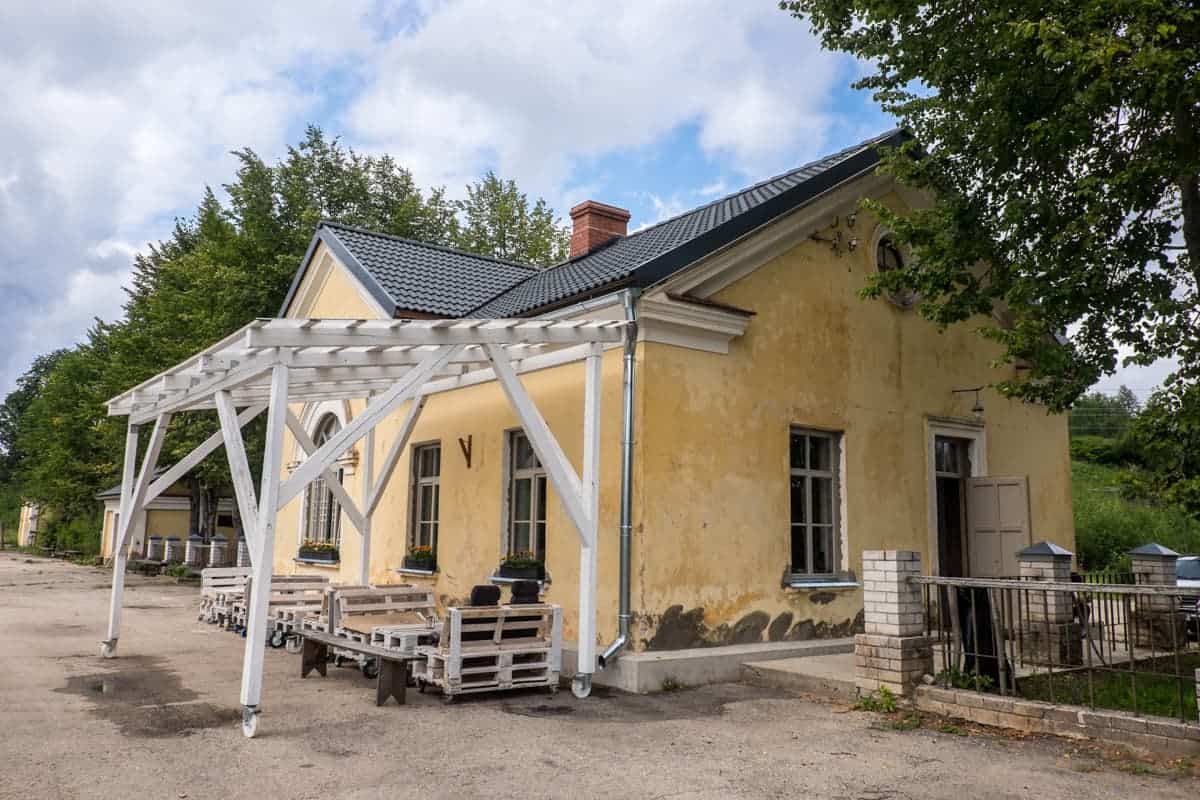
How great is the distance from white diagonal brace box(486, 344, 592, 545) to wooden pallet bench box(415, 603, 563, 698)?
2.96ft

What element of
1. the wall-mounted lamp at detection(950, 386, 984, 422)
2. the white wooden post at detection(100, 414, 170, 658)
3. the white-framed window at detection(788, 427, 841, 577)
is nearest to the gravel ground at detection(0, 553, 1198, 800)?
Result: the white wooden post at detection(100, 414, 170, 658)

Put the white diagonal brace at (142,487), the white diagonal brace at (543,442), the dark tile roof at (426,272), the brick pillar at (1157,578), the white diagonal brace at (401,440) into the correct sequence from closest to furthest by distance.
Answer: the white diagonal brace at (543,442) < the white diagonal brace at (142,487) < the brick pillar at (1157,578) < the white diagonal brace at (401,440) < the dark tile roof at (426,272)

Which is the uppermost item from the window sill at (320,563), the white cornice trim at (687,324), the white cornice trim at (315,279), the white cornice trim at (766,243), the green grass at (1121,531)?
the white cornice trim at (315,279)

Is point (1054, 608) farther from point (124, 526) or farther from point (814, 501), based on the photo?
point (124, 526)

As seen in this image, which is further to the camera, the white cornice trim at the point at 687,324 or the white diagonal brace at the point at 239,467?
the white cornice trim at the point at 687,324

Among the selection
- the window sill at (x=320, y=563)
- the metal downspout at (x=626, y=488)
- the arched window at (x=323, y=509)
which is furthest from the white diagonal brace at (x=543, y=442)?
the arched window at (x=323, y=509)

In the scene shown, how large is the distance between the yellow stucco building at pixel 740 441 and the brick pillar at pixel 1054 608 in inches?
75.1

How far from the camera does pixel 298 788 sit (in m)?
4.81

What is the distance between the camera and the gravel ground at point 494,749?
4.90 m

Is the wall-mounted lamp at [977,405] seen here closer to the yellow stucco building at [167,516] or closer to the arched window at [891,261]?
the arched window at [891,261]

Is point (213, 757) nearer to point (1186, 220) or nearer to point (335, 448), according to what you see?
point (335, 448)

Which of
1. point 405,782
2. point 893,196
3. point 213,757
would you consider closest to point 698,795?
point 405,782

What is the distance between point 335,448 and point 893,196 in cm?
826

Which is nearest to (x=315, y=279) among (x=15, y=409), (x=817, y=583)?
(x=817, y=583)
